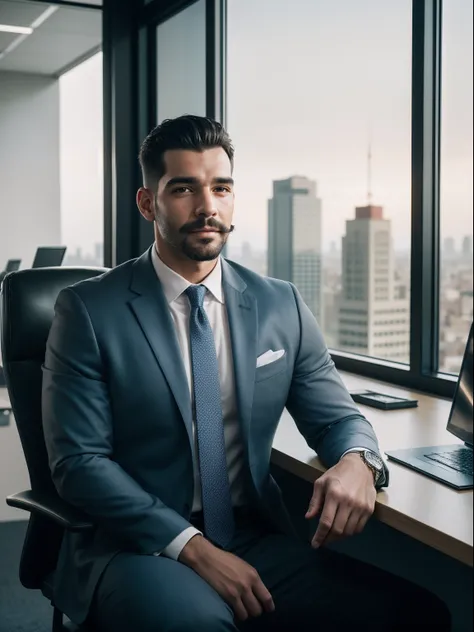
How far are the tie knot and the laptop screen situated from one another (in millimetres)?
528

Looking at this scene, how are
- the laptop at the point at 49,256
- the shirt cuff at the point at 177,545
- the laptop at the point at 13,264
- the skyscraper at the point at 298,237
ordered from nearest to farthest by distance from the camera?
the shirt cuff at the point at 177,545
the skyscraper at the point at 298,237
the laptop at the point at 49,256
the laptop at the point at 13,264

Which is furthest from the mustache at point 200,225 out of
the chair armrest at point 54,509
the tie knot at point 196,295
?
the chair armrest at point 54,509

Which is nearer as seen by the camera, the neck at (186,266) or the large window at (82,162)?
the neck at (186,266)

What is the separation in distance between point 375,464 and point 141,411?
441mm

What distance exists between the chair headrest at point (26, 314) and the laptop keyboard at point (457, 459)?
84cm

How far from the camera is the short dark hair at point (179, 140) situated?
1661 millimetres

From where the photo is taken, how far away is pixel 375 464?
56.9 inches

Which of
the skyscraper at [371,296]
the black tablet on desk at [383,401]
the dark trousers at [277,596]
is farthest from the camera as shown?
the skyscraper at [371,296]

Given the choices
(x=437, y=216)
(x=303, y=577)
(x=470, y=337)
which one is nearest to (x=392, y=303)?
(x=437, y=216)

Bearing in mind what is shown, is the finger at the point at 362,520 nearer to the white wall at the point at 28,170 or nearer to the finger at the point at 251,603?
the finger at the point at 251,603

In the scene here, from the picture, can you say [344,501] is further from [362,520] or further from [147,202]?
[147,202]

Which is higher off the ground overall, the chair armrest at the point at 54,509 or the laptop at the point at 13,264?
the laptop at the point at 13,264

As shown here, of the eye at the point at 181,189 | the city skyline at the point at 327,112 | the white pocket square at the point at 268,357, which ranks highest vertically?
the city skyline at the point at 327,112

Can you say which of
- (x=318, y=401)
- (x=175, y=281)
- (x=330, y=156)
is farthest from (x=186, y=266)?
(x=330, y=156)
